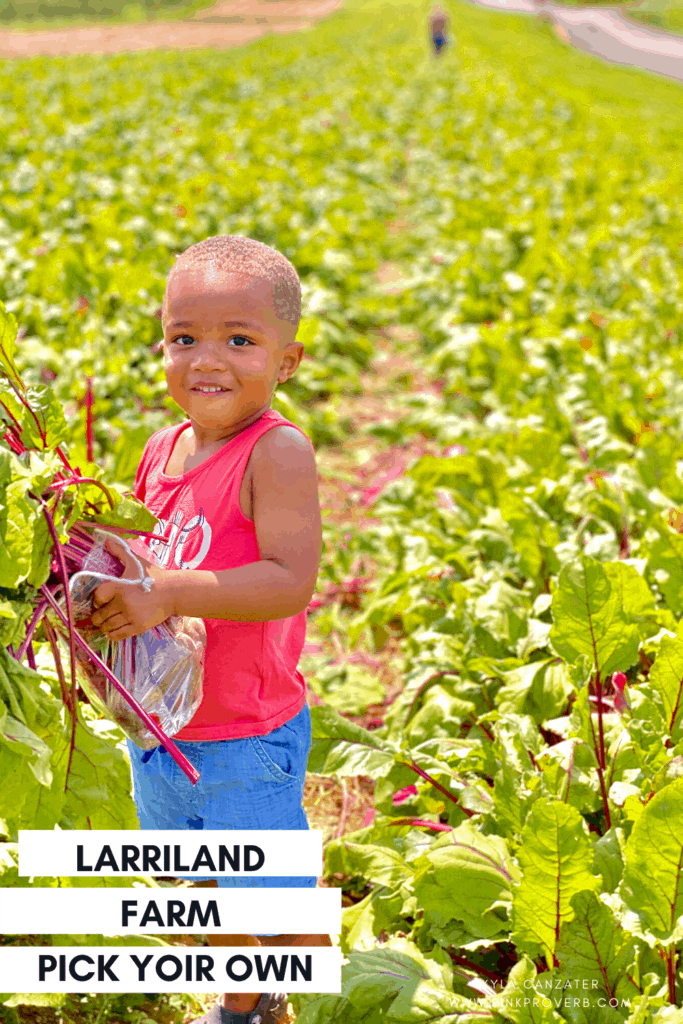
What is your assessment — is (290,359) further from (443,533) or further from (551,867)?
(443,533)

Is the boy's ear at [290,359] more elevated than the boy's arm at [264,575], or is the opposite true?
the boy's ear at [290,359]

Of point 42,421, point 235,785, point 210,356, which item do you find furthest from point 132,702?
point 210,356

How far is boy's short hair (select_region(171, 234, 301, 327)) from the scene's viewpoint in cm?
180

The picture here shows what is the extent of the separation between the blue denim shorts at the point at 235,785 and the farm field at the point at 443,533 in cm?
14

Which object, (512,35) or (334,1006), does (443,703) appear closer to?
(334,1006)

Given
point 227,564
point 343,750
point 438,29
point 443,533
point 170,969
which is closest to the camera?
point 227,564

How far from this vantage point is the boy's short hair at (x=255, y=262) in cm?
180

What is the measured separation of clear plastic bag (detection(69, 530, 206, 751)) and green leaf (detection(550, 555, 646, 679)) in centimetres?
88

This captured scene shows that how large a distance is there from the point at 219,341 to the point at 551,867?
1.06 meters

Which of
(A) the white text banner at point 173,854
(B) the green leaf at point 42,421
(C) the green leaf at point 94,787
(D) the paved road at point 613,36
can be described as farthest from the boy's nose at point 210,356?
(D) the paved road at point 613,36

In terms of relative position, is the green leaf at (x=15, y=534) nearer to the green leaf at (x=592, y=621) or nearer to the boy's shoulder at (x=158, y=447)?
the boy's shoulder at (x=158, y=447)

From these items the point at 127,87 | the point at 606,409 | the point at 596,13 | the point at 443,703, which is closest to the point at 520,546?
the point at 443,703

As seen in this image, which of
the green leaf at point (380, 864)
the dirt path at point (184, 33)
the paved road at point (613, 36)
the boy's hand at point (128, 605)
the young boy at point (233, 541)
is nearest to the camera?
the boy's hand at point (128, 605)

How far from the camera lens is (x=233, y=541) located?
6.17 ft
